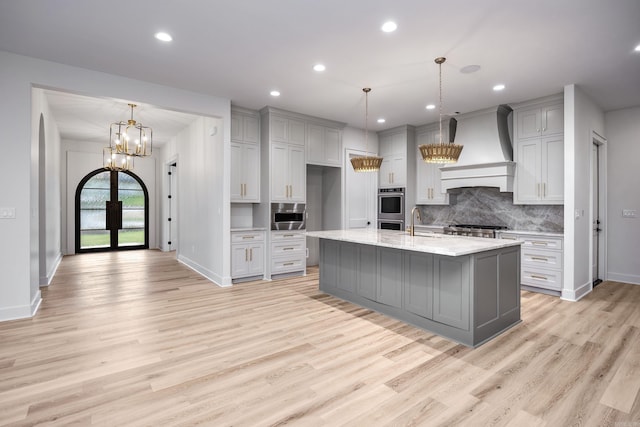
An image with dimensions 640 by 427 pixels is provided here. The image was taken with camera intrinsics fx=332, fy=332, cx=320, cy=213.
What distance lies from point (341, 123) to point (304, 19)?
3564 millimetres

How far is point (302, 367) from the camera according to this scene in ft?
8.41

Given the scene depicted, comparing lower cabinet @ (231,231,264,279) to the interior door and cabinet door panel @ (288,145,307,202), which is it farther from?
the interior door

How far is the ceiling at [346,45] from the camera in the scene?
8.89ft

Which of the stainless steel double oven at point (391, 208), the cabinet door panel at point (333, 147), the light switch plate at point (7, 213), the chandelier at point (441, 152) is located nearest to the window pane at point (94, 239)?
the light switch plate at point (7, 213)

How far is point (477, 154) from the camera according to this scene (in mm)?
5477

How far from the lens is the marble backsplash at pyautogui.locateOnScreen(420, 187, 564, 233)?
17.0 ft

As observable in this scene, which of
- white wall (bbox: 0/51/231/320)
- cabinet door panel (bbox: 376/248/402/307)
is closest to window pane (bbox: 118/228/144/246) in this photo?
white wall (bbox: 0/51/231/320)

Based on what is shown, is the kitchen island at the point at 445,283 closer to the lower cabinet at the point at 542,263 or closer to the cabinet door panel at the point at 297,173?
the lower cabinet at the point at 542,263

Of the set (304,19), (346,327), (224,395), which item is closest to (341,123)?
(304,19)

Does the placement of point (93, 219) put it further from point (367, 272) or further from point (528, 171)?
point (528, 171)

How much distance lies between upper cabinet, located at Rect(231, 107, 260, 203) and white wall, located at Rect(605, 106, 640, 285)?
588 centimetres

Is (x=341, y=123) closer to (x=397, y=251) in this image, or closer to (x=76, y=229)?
(x=397, y=251)

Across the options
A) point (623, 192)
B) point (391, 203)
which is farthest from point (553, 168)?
point (391, 203)

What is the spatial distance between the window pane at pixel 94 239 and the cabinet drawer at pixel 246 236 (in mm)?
5896
